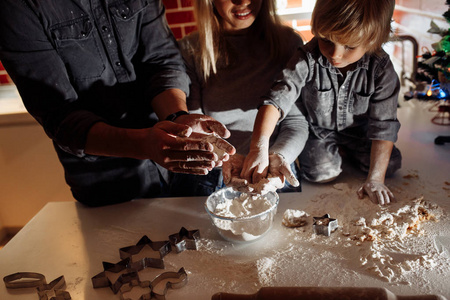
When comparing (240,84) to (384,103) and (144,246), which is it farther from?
(144,246)

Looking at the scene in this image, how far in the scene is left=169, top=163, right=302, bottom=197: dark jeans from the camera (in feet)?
4.89

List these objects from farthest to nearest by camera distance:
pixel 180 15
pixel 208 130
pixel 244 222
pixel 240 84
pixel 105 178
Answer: pixel 180 15, pixel 240 84, pixel 105 178, pixel 208 130, pixel 244 222

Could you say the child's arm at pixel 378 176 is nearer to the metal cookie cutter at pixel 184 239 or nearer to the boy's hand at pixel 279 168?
the boy's hand at pixel 279 168

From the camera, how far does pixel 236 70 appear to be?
1511mm

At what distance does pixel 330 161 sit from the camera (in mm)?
1442

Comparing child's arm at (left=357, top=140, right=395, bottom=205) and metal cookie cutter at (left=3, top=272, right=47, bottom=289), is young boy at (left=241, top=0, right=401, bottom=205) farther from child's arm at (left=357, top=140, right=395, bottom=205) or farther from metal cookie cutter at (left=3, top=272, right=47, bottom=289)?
metal cookie cutter at (left=3, top=272, right=47, bottom=289)

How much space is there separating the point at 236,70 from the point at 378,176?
0.66m

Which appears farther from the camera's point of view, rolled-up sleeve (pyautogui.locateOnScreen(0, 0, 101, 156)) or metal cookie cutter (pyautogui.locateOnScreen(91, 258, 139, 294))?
rolled-up sleeve (pyautogui.locateOnScreen(0, 0, 101, 156))

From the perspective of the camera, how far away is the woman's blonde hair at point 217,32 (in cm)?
142

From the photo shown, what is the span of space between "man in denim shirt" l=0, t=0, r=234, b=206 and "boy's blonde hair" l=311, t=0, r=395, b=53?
449 mm

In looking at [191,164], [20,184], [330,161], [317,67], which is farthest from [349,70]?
[20,184]

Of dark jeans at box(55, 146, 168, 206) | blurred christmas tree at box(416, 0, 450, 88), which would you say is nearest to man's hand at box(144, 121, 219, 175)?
dark jeans at box(55, 146, 168, 206)

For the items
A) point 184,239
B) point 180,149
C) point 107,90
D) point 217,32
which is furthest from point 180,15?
point 184,239

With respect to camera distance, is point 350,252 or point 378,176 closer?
point 350,252
